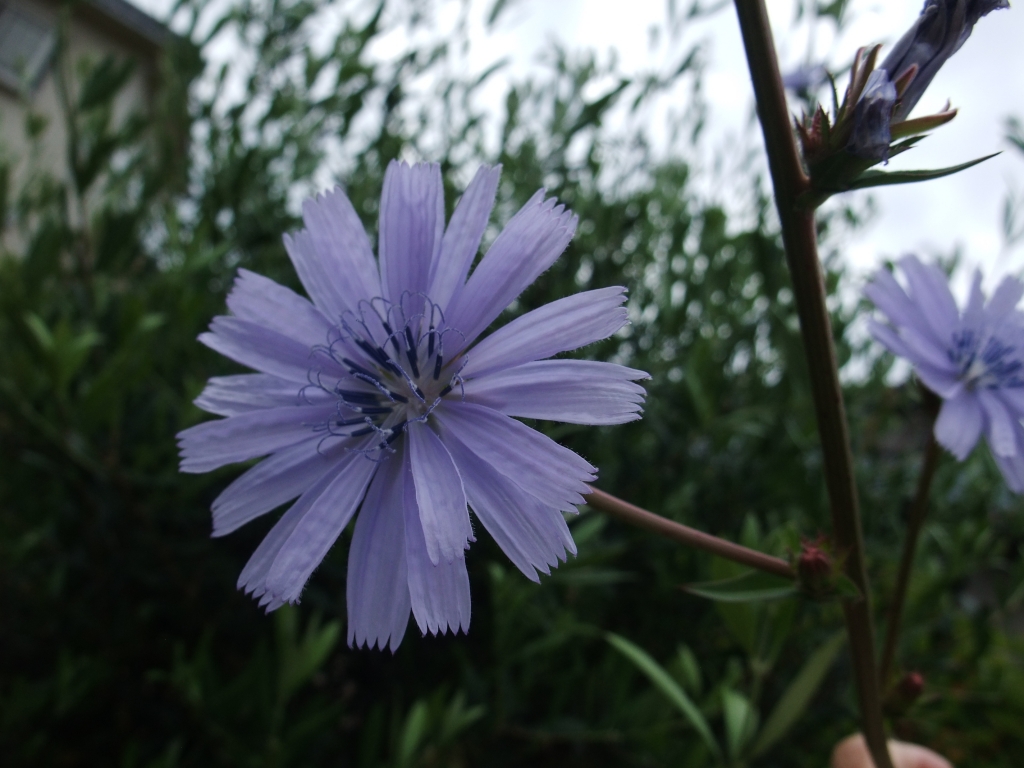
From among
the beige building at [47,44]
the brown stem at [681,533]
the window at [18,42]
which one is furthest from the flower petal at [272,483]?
the window at [18,42]

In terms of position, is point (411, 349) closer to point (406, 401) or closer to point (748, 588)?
point (406, 401)

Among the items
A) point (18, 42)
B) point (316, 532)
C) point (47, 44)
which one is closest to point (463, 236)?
point (316, 532)

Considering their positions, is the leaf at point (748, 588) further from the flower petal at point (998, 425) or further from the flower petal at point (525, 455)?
the flower petal at point (998, 425)

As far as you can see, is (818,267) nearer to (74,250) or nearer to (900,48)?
(900,48)

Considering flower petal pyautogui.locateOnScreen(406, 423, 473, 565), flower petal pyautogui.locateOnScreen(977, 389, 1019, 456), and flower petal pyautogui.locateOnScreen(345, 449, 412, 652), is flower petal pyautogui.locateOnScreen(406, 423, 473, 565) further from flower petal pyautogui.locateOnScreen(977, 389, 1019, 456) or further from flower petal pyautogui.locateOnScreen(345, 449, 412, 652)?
flower petal pyautogui.locateOnScreen(977, 389, 1019, 456)

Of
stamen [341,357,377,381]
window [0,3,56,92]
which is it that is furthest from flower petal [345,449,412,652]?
window [0,3,56,92]
